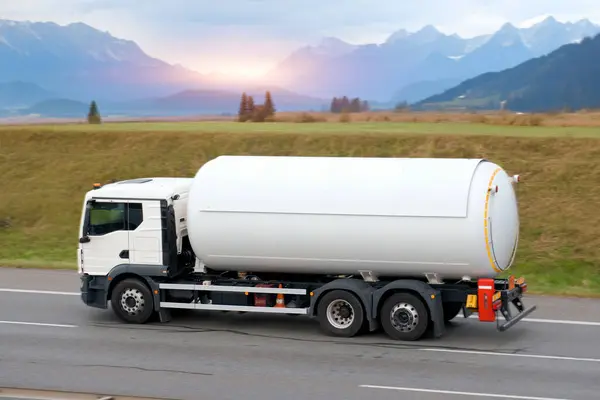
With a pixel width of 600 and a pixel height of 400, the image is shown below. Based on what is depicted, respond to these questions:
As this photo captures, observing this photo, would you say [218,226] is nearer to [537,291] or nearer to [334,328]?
[334,328]

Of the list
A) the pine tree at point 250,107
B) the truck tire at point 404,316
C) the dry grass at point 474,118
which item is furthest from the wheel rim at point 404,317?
the pine tree at point 250,107

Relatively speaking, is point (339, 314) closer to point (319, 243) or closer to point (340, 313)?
point (340, 313)

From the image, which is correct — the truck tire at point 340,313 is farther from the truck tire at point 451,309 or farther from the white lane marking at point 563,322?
the white lane marking at point 563,322

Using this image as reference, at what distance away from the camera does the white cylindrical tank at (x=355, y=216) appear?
16.2 meters

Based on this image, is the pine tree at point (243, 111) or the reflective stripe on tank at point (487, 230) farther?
the pine tree at point (243, 111)

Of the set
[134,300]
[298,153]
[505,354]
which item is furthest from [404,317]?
[298,153]

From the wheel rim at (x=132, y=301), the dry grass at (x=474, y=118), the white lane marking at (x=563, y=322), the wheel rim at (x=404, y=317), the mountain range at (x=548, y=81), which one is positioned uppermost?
the mountain range at (x=548, y=81)

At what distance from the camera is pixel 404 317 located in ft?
55.0

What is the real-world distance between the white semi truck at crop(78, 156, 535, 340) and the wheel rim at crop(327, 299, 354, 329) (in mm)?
17

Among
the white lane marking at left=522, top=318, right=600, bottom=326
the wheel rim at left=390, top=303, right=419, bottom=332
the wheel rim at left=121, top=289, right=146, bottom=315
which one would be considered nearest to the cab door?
the wheel rim at left=121, top=289, right=146, bottom=315

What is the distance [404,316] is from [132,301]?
195 inches

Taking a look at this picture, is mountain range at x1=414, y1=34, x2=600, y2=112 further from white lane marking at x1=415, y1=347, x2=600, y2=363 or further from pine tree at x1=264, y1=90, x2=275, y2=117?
white lane marking at x1=415, y1=347, x2=600, y2=363

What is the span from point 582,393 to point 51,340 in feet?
28.4

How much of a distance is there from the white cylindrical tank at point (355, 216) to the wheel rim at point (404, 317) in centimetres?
55
